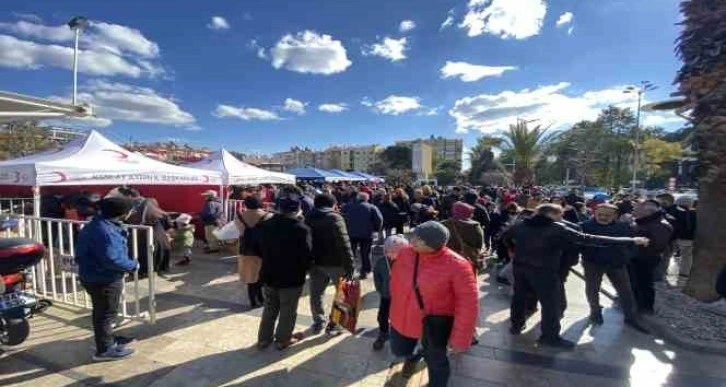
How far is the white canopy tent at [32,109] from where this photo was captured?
5.19 m

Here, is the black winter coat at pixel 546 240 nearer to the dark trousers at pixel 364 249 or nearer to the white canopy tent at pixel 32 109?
the dark trousers at pixel 364 249

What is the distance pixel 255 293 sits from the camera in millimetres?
4918

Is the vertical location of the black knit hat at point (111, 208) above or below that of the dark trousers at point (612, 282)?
above

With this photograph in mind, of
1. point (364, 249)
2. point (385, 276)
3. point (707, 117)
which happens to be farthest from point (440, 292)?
point (707, 117)

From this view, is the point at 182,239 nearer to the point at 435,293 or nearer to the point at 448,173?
the point at 435,293

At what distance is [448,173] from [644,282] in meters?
62.9

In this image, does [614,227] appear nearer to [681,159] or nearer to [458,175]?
[681,159]

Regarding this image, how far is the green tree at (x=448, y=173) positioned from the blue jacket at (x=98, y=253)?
60.6 meters

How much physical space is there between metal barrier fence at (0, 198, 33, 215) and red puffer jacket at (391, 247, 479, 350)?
31.5 ft

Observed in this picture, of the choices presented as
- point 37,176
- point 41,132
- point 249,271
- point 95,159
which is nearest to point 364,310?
point 249,271

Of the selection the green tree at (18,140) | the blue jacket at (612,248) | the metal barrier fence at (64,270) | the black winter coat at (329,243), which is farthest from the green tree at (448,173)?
the metal barrier fence at (64,270)

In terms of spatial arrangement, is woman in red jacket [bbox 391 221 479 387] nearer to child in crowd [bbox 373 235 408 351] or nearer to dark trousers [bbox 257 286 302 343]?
child in crowd [bbox 373 235 408 351]

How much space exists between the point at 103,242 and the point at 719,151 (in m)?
7.18

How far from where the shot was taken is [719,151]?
4.91 meters
